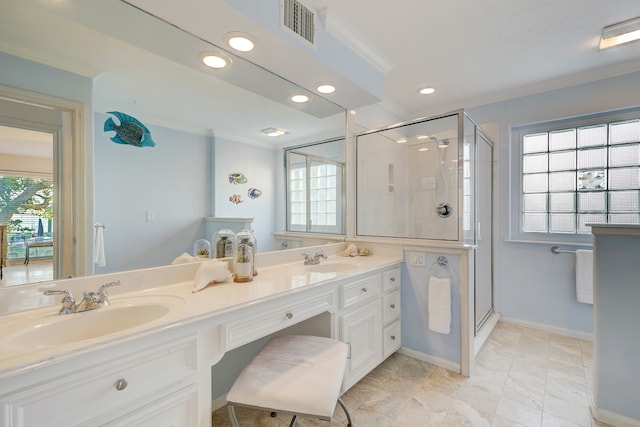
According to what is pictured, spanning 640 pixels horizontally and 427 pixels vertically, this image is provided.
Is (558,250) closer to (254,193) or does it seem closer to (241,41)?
(254,193)

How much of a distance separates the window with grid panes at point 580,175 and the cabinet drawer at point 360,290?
1.99m

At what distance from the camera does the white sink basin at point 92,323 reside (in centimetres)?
92

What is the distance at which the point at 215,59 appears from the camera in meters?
1.60

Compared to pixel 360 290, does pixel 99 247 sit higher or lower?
higher

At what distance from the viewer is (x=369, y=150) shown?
107 inches

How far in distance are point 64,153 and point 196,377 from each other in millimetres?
1057

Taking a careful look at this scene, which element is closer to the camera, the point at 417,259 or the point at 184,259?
the point at 184,259

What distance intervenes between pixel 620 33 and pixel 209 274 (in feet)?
9.97

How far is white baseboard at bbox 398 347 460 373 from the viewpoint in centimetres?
211

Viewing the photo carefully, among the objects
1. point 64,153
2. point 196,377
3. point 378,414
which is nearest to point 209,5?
point 64,153

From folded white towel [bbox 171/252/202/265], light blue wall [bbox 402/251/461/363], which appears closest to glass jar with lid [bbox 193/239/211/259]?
folded white towel [bbox 171/252/202/265]

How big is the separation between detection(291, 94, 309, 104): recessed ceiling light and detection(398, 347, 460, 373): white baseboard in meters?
2.13

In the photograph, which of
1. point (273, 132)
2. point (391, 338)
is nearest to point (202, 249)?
point (273, 132)

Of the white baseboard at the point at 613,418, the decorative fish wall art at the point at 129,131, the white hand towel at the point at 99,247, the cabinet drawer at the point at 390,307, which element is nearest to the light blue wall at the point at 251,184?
the decorative fish wall art at the point at 129,131
